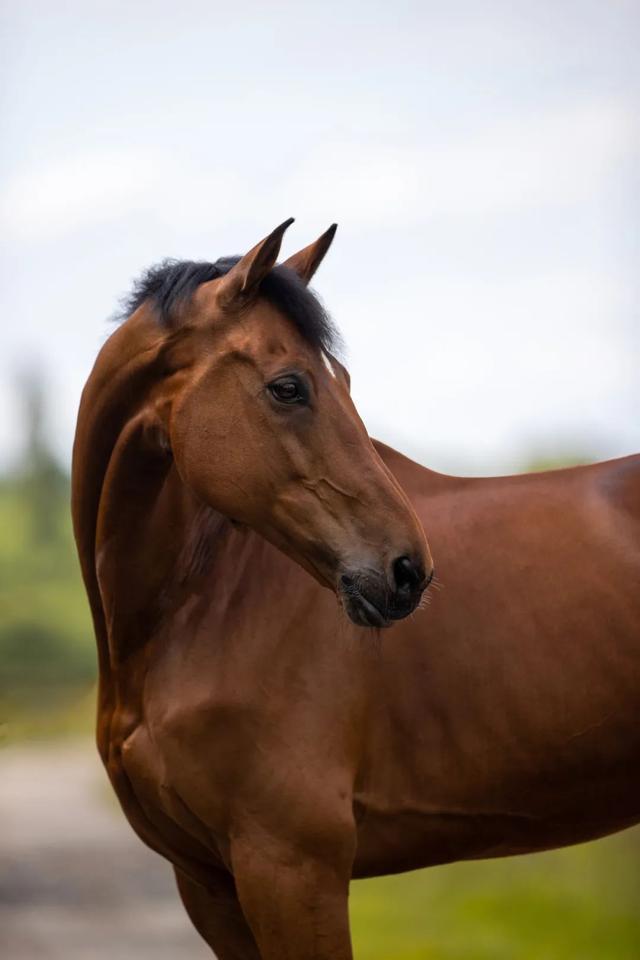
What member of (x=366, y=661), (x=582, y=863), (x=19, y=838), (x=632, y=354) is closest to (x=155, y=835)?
(x=366, y=661)

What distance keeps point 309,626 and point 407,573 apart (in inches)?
10.5

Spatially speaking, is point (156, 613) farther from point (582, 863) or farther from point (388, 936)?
point (582, 863)

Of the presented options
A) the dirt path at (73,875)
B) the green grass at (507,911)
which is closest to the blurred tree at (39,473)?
the dirt path at (73,875)

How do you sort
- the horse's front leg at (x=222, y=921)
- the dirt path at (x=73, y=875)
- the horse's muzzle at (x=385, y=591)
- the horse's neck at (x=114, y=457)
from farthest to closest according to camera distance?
1. the dirt path at (x=73, y=875)
2. the horse's front leg at (x=222, y=921)
3. the horse's neck at (x=114, y=457)
4. the horse's muzzle at (x=385, y=591)

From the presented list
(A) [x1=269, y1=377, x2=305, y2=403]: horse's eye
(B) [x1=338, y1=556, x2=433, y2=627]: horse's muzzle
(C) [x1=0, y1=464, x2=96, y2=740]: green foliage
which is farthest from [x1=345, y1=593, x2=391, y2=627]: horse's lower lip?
(C) [x1=0, y1=464, x2=96, y2=740]: green foliage

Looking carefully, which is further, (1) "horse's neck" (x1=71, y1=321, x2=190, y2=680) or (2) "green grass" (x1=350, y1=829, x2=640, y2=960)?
(2) "green grass" (x1=350, y1=829, x2=640, y2=960)

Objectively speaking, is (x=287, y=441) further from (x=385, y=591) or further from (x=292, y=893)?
(x=292, y=893)

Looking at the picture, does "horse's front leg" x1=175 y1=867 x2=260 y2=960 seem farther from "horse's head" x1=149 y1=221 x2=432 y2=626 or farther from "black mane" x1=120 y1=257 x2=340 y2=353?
"black mane" x1=120 y1=257 x2=340 y2=353

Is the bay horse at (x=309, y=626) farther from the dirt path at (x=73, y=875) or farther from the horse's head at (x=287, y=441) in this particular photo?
the dirt path at (x=73, y=875)

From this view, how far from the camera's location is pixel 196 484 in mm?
1415

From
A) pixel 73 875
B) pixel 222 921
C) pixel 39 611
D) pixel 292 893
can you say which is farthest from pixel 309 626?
pixel 73 875

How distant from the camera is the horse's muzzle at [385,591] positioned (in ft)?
4.36

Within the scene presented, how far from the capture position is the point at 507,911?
2.77 metres

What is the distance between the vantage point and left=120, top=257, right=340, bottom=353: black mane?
4.64 ft
